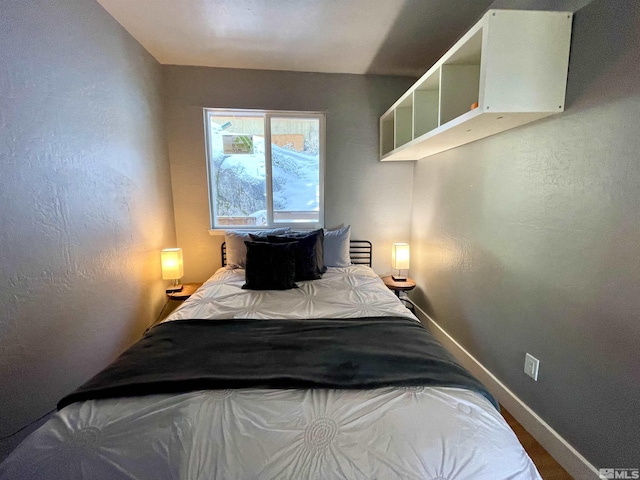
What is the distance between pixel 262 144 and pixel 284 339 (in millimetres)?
2127

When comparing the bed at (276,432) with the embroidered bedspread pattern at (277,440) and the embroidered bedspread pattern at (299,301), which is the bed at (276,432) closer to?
the embroidered bedspread pattern at (277,440)

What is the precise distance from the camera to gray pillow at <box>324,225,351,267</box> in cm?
259

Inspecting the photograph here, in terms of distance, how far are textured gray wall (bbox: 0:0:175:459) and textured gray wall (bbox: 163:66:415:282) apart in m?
0.42

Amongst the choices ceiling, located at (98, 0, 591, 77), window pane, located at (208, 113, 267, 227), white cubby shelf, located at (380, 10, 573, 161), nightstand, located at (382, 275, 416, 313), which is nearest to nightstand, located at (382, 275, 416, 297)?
nightstand, located at (382, 275, 416, 313)

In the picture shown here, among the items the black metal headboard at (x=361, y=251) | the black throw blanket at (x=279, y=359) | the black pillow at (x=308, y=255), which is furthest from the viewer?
the black metal headboard at (x=361, y=251)

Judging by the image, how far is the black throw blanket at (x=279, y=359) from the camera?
100 centimetres

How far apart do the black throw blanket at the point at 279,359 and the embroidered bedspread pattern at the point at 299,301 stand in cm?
12

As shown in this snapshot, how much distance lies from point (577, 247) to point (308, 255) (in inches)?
63.0

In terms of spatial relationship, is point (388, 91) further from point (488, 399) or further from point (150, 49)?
point (488, 399)

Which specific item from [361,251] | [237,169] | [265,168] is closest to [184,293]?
[237,169]

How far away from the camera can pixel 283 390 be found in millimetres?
985

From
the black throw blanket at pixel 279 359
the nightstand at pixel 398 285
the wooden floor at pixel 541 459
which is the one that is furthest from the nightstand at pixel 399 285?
the wooden floor at pixel 541 459

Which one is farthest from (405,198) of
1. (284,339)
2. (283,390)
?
(283,390)

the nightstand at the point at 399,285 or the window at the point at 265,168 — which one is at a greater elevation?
the window at the point at 265,168
